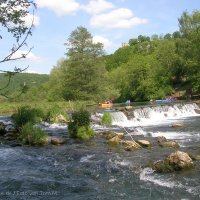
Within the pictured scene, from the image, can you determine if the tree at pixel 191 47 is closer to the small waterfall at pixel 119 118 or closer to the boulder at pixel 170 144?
the small waterfall at pixel 119 118

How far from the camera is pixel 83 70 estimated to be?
162 ft

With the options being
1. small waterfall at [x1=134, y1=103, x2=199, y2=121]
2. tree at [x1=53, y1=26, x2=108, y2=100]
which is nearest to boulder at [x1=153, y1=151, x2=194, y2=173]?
small waterfall at [x1=134, y1=103, x2=199, y2=121]

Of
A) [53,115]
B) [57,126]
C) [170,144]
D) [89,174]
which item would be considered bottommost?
[89,174]

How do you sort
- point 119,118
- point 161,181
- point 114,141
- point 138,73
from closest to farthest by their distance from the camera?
point 161,181, point 114,141, point 119,118, point 138,73

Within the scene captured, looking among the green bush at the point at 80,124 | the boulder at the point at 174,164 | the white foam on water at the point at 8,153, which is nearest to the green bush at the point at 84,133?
the green bush at the point at 80,124

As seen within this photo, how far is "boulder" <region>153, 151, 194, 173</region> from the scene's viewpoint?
1235 centimetres

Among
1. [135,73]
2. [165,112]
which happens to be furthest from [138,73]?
[165,112]

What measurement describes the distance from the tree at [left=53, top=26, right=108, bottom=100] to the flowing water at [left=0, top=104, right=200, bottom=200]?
3004 cm

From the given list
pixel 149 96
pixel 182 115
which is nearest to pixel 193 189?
pixel 182 115

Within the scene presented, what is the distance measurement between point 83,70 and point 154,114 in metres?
16.6

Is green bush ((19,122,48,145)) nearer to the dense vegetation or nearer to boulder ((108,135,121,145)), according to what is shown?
boulder ((108,135,121,145))

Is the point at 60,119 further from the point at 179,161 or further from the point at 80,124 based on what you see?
the point at 179,161

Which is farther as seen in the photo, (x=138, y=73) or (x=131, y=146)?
(x=138, y=73)

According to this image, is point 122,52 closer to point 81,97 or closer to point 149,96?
point 149,96
